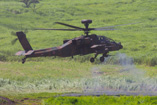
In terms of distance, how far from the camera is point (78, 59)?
2185 inches

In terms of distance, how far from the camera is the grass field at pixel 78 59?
117 ft

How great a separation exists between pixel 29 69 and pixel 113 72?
12.9 meters

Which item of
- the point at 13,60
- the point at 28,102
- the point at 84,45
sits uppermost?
the point at 84,45

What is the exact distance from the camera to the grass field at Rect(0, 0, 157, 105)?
117 feet

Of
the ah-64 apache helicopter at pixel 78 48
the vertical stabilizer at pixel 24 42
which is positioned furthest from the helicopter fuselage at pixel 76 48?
the vertical stabilizer at pixel 24 42

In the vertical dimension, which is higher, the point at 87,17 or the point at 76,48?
the point at 76,48

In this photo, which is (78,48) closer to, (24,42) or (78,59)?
(24,42)

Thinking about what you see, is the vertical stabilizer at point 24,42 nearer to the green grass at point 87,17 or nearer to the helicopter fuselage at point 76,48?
the helicopter fuselage at point 76,48

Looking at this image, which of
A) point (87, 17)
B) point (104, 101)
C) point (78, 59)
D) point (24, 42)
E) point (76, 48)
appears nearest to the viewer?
point (104, 101)

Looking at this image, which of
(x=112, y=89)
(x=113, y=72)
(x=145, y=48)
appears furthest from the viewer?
(x=145, y=48)

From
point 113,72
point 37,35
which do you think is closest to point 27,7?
point 37,35

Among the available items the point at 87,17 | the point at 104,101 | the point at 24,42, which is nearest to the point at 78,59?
the point at 24,42

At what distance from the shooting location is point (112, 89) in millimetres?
35969

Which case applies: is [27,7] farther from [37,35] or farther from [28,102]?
[28,102]
